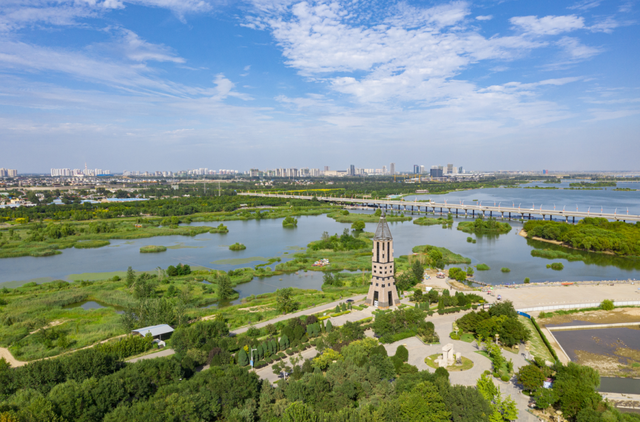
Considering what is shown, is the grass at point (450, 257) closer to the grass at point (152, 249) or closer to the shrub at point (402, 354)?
the shrub at point (402, 354)

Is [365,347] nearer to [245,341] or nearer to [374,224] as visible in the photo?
[245,341]

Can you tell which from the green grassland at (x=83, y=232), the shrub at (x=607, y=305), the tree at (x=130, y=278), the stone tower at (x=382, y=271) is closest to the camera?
the stone tower at (x=382, y=271)

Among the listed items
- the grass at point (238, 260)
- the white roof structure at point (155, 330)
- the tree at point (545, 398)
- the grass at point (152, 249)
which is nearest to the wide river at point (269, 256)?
the grass at point (238, 260)

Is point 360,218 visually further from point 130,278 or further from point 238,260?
point 130,278

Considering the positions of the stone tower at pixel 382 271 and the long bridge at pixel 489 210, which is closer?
the stone tower at pixel 382 271

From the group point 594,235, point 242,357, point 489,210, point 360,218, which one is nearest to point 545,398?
point 242,357

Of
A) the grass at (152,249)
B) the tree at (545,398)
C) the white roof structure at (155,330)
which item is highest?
the tree at (545,398)
